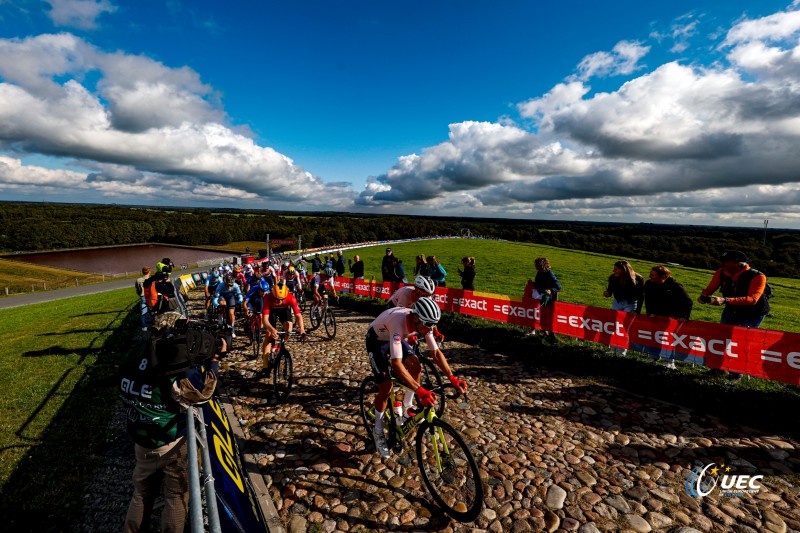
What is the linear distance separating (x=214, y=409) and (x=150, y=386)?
1.59 meters

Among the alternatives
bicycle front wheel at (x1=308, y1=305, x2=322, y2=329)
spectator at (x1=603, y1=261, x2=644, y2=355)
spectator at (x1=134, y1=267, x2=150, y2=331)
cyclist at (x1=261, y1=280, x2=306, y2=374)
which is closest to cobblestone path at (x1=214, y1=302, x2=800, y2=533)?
cyclist at (x1=261, y1=280, x2=306, y2=374)

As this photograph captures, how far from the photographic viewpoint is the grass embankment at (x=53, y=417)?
4605 mm

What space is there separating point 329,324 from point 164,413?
915cm

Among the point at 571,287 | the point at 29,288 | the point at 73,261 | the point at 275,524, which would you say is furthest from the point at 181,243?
the point at 275,524

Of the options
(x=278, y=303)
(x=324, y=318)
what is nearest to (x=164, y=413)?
(x=278, y=303)

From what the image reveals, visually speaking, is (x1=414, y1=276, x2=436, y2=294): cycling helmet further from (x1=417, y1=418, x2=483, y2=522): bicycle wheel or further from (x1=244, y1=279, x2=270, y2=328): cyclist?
(x1=244, y1=279, x2=270, y2=328): cyclist

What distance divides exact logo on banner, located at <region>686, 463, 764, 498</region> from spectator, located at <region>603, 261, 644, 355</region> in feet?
13.5

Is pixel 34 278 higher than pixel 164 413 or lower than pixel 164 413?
lower

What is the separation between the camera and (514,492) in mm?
4484

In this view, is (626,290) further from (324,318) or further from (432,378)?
(324,318)

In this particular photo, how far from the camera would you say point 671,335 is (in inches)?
307

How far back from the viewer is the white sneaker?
5191 millimetres

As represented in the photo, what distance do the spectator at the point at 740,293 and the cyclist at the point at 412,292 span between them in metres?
5.42

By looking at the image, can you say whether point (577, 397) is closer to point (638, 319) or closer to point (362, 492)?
point (638, 319)
